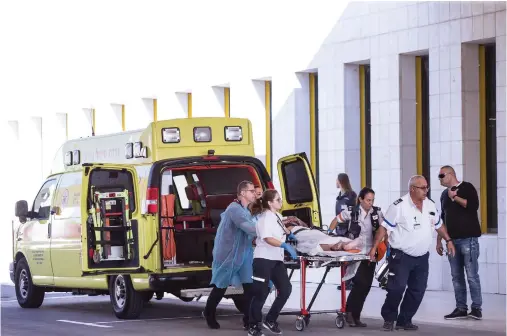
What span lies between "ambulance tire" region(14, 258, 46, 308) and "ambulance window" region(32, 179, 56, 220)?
0.82 metres

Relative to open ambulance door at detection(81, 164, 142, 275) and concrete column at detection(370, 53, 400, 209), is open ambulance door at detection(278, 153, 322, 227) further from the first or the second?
concrete column at detection(370, 53, 400, 209)

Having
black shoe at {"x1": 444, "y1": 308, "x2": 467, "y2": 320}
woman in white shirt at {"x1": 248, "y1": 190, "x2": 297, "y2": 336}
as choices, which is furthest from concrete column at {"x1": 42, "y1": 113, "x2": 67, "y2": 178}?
woman in white shirt at {"x1": 248, "y1": 190, "x2": 297, "y2": 336}

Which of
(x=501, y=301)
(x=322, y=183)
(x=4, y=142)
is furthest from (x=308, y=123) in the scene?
(x=4, y=142)

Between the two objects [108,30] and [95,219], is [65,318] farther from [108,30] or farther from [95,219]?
[108,30]

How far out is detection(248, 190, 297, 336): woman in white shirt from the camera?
1348 centimetres

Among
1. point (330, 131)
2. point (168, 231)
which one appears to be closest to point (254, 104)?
point (330, 131)

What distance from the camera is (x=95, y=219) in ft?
53.1

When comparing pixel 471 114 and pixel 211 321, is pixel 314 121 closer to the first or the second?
pixel 471 114

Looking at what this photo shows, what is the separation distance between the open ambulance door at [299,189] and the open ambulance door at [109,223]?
2123 mm

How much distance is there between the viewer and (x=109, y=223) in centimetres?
1631

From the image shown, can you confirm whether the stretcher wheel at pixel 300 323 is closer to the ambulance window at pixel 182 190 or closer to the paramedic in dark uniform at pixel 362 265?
the paramedic in dark uniform at pixel 362 265

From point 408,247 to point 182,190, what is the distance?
16.4 ft

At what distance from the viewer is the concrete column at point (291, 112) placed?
2348cm

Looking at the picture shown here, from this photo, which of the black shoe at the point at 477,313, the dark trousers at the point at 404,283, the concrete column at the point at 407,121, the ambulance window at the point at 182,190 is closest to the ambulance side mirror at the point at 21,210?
the ambulance window at the point at 182,190
